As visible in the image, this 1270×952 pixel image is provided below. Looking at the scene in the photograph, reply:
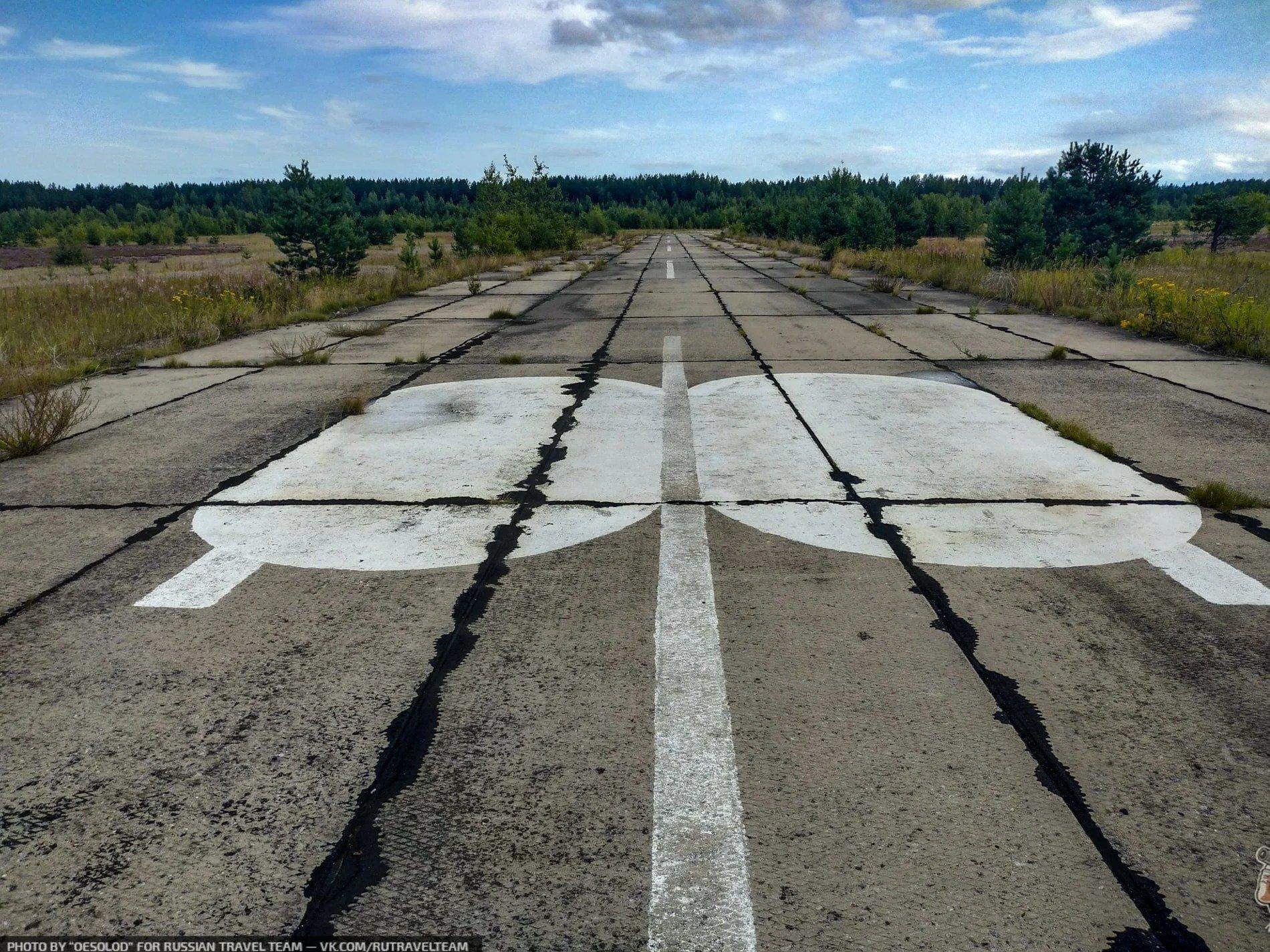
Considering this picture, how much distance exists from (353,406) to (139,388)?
10.9 feet

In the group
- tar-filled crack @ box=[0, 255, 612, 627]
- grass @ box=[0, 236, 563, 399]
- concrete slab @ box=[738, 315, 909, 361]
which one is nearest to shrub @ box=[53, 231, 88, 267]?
grass @ box=[0, 236, 563, 399]

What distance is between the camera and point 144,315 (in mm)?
14555

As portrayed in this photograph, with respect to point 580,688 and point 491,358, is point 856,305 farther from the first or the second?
point 580,688

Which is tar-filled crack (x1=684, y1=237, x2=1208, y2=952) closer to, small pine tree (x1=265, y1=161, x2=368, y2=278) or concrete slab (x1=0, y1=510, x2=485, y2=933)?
concrete slab (x1=0, y1=510, x2=485, y2=933)

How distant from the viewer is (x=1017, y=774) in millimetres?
2430

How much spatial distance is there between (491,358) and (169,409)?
3850 millimetres

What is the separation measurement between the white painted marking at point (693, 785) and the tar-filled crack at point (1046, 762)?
0.92 m

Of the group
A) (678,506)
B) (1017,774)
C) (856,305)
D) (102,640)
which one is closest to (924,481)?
(678,506)

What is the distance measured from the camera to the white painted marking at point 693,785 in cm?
192

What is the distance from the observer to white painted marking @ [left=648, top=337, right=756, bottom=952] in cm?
192

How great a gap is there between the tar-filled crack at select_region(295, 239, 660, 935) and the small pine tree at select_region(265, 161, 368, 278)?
2632cm

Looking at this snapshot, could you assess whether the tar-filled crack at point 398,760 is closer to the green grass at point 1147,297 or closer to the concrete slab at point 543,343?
the concrete slab at point 543,343

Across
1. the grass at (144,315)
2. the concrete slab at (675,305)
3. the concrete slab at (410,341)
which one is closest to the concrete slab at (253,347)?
the grass at (144,315)

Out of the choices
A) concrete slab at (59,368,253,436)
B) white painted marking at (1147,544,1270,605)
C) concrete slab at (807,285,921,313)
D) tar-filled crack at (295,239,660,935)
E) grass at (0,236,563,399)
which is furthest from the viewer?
concrete slab at (807,285,921,313)
